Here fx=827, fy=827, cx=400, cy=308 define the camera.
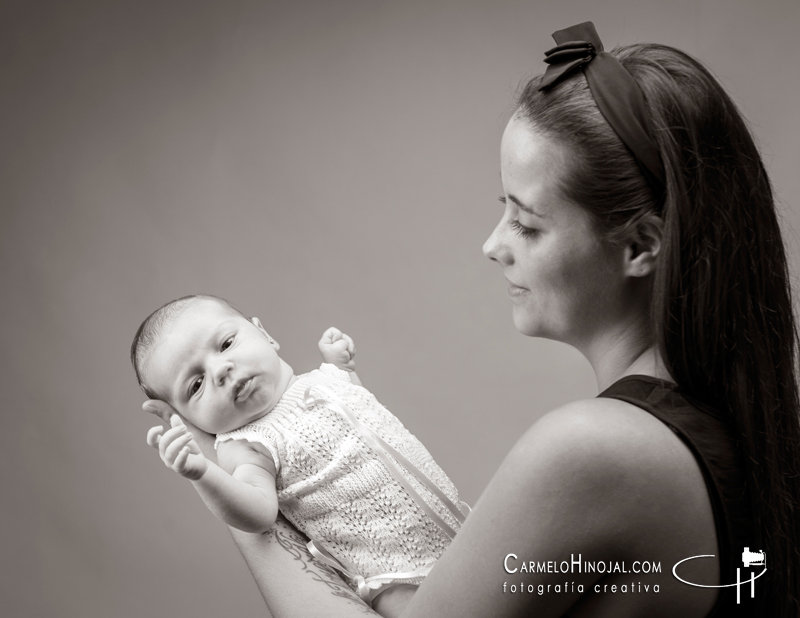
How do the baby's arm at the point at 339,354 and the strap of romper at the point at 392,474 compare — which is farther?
the baby's arm at the point at 339,354

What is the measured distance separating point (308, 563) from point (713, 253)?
3.09 feet

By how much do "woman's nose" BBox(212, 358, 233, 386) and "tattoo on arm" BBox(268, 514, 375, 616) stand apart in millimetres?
308

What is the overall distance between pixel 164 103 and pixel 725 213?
2333mm

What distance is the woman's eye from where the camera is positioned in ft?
4.17

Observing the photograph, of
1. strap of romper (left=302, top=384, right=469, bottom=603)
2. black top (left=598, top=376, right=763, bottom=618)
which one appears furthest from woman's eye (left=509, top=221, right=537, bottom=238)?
strap of romper (left=302, top=384, right=469, bottom=603)

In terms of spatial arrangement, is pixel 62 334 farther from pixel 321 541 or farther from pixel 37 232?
pixel 321 541

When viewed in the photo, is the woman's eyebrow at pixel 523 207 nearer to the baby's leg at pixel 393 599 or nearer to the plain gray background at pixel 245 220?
the baby's leg at pixel 393 599

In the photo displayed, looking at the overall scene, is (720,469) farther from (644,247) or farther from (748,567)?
(644,247)

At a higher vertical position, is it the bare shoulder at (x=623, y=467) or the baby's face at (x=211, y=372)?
the baby's face at (x=211, y=372)

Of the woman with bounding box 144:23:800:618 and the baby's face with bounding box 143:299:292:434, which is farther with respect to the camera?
the baby's face with bounding box 143:299:292:434

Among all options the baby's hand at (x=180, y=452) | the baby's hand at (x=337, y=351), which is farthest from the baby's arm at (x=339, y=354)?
the baby's hand at (x=180, y=452)

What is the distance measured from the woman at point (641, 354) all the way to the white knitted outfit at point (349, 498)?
515 millimetres

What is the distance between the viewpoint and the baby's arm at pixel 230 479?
1.39 m

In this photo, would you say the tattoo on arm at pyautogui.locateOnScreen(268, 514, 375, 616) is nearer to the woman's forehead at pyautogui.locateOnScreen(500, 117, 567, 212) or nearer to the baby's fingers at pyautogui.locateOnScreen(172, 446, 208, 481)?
the baby's fingers at pyautogui.locateOnScreen(172, 446, 208, 481)
